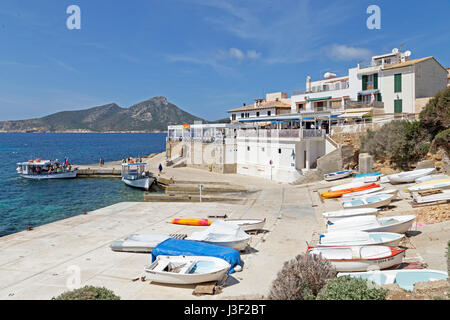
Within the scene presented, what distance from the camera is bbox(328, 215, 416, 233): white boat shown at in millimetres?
11758

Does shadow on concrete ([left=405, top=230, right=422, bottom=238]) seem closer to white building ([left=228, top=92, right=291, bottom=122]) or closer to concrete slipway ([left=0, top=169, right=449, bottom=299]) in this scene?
concrete slipway ([left=0, top=169, right=449, bottom=299])

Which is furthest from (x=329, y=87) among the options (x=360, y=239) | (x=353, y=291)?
(x=353, y=291)

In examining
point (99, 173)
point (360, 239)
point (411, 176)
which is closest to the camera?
point (360, 239)

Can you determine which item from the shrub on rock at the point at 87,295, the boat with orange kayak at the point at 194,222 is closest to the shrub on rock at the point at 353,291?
the shrub on rock at the point at 87,295

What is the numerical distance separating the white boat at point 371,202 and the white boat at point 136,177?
70.6 feet

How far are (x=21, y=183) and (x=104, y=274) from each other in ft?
114

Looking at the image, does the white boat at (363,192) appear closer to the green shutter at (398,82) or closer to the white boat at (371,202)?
the white boat at (371,202)

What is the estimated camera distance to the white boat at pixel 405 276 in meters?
7.62

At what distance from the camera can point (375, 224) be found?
39.9 ft

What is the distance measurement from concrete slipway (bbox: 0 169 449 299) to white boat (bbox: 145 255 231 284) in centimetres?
31

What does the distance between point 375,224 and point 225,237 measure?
18.6ft

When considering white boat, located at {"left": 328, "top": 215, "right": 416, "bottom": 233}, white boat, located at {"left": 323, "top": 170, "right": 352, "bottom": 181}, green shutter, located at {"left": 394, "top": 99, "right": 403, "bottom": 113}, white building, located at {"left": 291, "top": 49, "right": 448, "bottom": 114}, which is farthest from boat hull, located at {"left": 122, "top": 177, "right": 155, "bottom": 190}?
green shutter, located at {"left": 394, "top": 99, "right": 403, "bottom": 113}

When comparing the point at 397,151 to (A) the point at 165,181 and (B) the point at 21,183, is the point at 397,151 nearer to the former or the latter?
(A) the point at 165,181

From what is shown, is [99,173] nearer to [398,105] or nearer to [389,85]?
[389,85]
